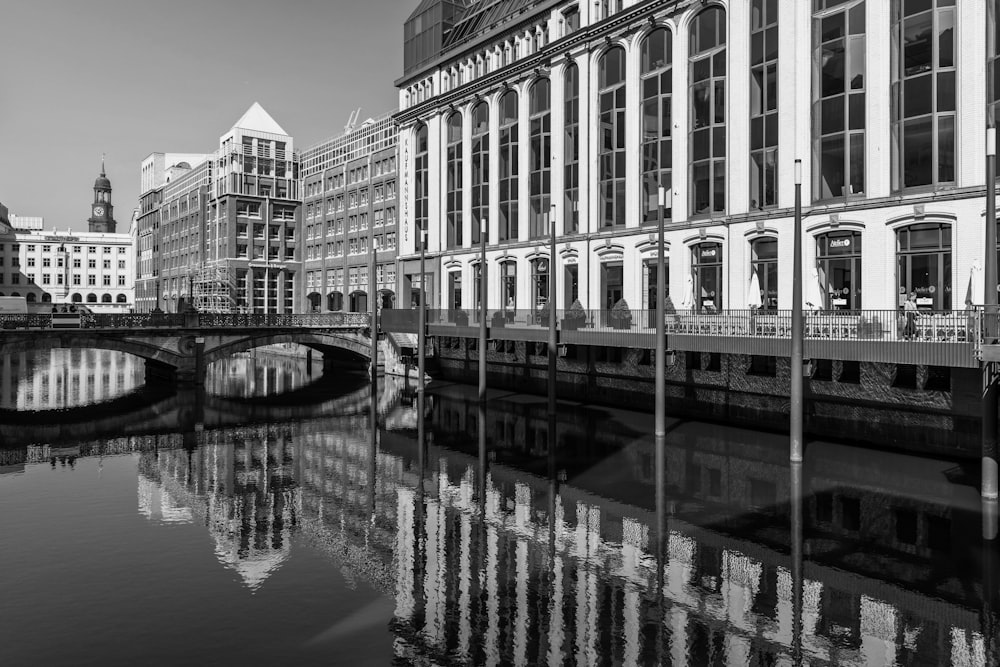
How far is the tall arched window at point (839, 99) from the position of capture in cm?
3123

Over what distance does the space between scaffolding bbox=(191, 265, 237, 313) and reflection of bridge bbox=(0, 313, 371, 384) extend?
3515 centimetres

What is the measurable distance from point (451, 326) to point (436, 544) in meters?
30.9

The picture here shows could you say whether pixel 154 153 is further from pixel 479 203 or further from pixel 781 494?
pixel 781 494

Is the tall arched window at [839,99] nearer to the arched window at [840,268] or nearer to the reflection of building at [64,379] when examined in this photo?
the arched window at [840,268]

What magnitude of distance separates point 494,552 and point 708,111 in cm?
2869

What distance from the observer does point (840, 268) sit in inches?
1267

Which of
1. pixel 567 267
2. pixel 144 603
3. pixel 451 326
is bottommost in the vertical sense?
pixel 144 603

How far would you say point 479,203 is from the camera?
177 feet

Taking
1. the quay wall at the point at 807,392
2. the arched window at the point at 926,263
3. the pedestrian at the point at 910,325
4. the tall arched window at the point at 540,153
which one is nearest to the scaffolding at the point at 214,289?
the tall arched window at the point at 540,153

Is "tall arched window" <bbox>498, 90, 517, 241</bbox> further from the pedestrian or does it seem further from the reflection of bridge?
the pedestrian

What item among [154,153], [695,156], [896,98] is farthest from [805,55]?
[154,153]

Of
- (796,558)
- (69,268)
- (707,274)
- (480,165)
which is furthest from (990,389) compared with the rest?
(69,268)

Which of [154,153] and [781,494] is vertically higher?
[154,153]

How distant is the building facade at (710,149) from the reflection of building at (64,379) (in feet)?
85.6
